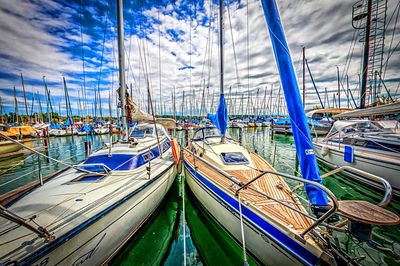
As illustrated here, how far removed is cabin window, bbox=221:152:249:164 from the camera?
5.24 metres

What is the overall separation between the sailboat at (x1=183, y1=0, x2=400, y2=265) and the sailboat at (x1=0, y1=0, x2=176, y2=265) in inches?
74.6

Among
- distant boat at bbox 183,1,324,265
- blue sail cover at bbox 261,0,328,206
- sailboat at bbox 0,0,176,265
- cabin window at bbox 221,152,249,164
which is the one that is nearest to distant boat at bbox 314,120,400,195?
blue sail cover at bbox 261,0,328,206

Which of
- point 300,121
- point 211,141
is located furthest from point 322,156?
point 300,121

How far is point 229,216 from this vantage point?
3.50 m

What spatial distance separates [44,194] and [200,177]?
3594 millimetres

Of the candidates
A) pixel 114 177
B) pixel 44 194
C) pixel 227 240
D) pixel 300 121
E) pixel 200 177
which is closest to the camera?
pixel 300 121

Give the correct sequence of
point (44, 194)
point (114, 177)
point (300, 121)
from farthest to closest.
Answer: point (114, 177), point (44, 194), point (300, 121)

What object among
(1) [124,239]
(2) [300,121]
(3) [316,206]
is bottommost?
(1) [124,239]

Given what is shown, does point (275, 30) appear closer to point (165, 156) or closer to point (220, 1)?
point (220, 1)

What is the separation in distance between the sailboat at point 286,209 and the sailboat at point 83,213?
190cm

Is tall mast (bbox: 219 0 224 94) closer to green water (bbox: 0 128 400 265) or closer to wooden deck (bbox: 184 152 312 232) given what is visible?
wooden deck (bbox: 184 152 312 232)

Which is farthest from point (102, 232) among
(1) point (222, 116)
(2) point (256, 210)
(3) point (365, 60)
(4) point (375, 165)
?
(3) point (365, 60)

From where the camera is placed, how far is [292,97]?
3.10 meters

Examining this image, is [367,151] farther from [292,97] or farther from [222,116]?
[292,97]
